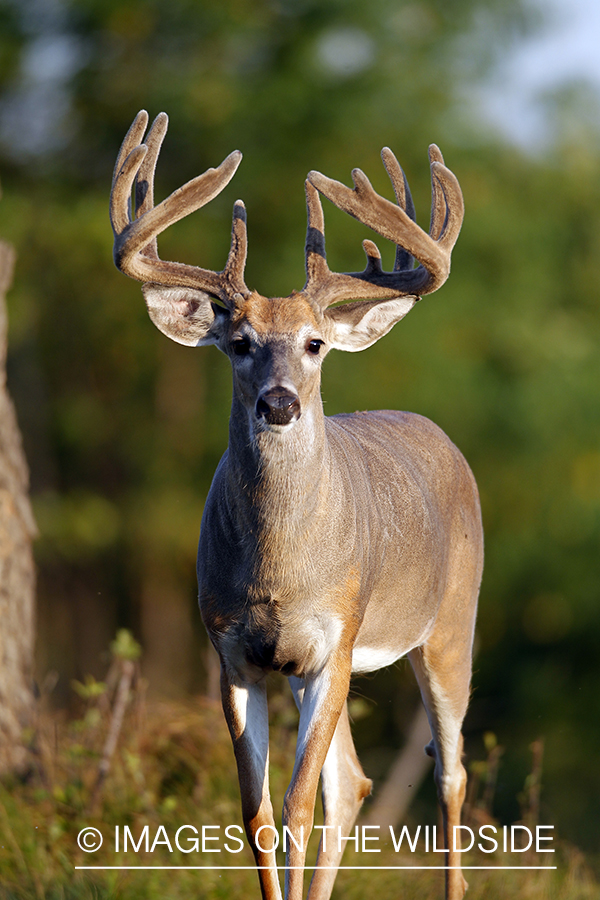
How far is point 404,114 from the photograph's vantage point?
651 inches

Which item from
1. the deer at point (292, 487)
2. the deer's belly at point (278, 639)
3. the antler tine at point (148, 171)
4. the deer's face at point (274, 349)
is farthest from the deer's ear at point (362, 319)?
the deer's belly at point (278, 639)

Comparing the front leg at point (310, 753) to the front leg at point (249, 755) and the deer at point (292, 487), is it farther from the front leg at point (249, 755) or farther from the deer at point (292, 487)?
the front leg at point (249, 755)

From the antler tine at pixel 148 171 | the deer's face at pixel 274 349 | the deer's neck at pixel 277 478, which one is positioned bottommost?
the deer's neck at pixel 277 478

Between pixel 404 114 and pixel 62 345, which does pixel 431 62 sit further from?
pixel 62 345


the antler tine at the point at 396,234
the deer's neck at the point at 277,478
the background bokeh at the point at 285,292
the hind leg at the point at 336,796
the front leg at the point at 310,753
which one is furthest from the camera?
the background bokeh at the point at 285,292

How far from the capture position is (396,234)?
4461mm

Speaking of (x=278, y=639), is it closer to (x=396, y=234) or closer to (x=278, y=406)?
(x=278, y=406)

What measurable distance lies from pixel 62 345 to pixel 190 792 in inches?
523

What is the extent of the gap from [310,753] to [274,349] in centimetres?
150

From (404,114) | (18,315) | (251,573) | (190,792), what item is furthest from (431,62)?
(251,573)

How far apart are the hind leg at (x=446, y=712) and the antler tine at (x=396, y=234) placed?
68.2 inches

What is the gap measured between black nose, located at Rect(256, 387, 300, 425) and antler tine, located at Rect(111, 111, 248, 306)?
23.3 inches

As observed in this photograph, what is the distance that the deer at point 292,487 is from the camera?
4281 millimetres

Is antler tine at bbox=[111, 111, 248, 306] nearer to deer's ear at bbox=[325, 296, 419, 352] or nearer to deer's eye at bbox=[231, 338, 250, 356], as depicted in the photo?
deer's eye at bbox=[231, 338, 250, 356]
